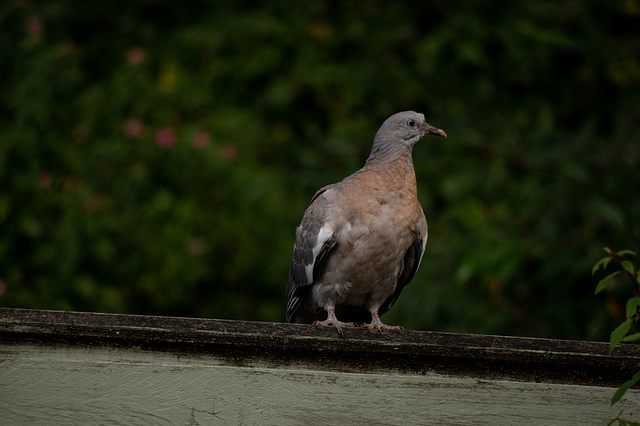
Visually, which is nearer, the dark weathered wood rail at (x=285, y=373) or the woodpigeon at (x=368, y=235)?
the dark weathered wood rail at (x=285, y=373)

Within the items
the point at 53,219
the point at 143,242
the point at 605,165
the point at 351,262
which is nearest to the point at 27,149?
the point at 53,219

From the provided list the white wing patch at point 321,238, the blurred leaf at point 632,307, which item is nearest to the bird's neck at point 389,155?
→ the white wing patch at point 321,238

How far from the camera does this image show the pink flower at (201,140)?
5242 mm

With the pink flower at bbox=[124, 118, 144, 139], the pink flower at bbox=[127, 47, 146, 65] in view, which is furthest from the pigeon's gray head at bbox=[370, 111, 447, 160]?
the pink flower at bbox=[127, 47, 146, 65]

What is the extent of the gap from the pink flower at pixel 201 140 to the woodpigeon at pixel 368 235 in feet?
7.58

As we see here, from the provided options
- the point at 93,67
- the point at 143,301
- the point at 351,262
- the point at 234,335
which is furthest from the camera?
the point at 93,67

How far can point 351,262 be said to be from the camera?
286 cm

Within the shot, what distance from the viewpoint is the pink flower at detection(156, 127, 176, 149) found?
5180mm

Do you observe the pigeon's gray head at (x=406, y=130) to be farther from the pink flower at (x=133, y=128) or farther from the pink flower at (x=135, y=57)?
the pink flower at (x=135, y=57)

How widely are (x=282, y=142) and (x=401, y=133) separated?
2.70 m

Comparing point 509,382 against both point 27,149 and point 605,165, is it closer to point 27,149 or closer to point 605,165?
point 605,165

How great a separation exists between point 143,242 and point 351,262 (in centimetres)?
257

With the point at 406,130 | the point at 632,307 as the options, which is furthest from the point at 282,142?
the point at 632,307

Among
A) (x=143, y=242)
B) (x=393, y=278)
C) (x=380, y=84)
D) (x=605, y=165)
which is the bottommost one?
(x=143, y=242)
